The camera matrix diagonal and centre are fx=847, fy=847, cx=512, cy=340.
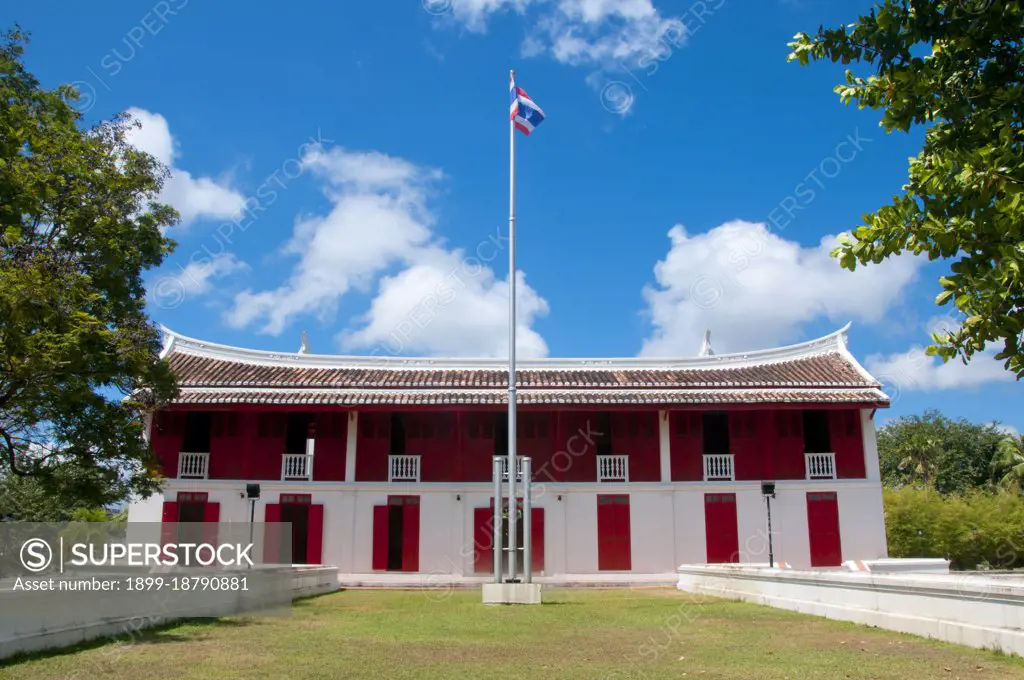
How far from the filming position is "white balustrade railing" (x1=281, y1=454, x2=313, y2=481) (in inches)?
1009

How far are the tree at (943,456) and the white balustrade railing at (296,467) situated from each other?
34.9 m

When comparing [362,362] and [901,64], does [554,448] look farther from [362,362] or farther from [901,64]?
[901,64]

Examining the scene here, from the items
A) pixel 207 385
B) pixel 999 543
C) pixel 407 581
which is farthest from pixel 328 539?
pixel 999 543

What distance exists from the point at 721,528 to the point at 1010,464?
994 inches

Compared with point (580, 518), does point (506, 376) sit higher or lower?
higher

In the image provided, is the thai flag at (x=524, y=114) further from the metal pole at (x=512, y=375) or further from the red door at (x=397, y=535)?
the red door at (x=397, y=535)

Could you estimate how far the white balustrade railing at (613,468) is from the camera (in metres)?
25.6

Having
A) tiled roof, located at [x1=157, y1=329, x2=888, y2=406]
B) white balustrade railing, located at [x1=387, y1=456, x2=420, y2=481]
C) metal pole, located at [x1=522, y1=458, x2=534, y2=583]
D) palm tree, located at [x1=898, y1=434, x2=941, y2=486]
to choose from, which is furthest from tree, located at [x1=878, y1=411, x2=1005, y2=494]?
metal pole, located at [x1=522, y1=458, x2=534, y2=583]

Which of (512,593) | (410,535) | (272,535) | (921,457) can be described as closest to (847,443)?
(410,535)

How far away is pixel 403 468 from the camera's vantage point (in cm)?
2578

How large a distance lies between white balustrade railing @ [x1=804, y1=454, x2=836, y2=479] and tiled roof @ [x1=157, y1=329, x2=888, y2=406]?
2.03 m

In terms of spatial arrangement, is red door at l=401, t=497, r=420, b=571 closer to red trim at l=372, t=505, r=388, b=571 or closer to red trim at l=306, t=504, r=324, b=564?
red trim at l=372, t=505, r=388, b=571

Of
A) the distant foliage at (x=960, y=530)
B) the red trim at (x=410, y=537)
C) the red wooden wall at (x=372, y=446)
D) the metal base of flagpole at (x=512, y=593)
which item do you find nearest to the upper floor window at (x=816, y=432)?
the distant foliage at (x=960, y=530)

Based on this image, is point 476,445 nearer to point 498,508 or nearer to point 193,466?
point 193,466
